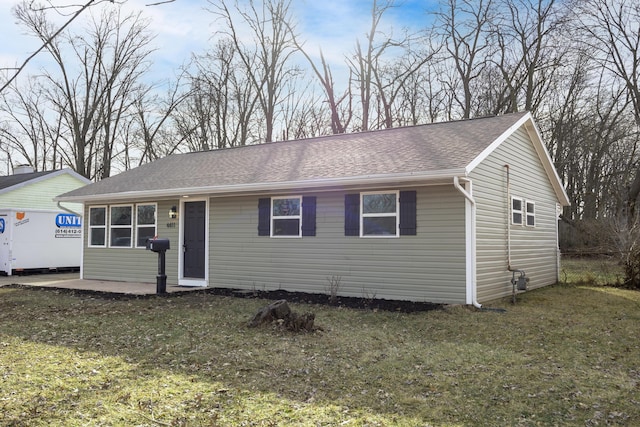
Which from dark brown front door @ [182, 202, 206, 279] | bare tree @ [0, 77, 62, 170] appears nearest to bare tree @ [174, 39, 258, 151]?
bare tree @ [0, 77, 62, 170]

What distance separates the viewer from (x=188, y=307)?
362 inches

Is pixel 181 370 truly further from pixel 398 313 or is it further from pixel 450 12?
pixel 450 12

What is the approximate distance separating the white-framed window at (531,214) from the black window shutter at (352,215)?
4976 millimetres

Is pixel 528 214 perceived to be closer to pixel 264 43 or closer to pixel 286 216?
pixel 286 216

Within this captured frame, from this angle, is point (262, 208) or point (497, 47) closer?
point (262, 208)

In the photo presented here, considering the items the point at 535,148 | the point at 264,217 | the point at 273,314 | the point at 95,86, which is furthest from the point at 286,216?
the point at 95,86

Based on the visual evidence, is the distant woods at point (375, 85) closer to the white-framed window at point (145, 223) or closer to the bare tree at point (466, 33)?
the bare tree at point (466, 33)

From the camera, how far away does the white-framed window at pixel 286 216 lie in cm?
1088

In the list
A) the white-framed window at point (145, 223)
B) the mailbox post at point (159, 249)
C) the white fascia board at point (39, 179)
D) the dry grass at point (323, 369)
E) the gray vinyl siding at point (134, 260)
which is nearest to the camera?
the dry grass at point (323, 369)

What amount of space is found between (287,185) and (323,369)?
220 inches

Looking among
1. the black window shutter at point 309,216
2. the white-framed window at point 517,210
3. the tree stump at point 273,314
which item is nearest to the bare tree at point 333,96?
the white-framed window at point 517,210

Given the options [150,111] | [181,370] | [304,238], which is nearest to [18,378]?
[181,370]

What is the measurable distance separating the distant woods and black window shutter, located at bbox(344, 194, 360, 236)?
15.7 meters

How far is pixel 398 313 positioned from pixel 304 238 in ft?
9.93
